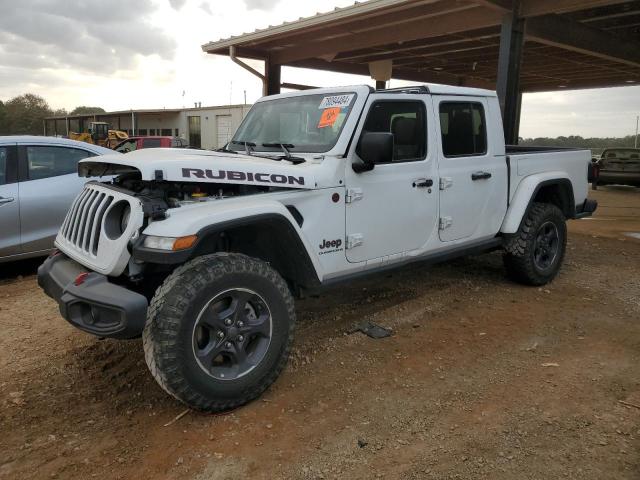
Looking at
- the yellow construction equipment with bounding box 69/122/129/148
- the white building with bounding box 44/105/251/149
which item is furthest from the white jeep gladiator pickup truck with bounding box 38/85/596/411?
the yellow construction equipment with bounding box 69/122/129/148

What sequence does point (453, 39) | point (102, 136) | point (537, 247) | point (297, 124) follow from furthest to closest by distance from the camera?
1. point (102, 136)
2. point (453, 39)
3. point (537, 247)
4. point (297, 124)

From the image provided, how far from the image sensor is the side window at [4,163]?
5.36 metres

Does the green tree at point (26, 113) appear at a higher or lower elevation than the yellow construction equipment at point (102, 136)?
higher

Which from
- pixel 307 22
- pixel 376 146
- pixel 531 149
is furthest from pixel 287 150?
pixel 307 22

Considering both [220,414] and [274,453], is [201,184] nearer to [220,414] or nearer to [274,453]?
[220,414]

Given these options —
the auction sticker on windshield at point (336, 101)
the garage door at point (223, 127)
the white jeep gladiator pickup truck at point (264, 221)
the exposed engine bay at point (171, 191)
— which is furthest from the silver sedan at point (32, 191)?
the garage door at point (223, 127)

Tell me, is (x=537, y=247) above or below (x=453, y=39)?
below

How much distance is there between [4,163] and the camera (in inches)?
213

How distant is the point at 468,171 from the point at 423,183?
668 millimetres

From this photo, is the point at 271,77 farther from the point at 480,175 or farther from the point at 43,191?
the point at 480,175

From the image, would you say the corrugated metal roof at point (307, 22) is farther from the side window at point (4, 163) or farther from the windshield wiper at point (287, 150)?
the side window at point (4, 163)

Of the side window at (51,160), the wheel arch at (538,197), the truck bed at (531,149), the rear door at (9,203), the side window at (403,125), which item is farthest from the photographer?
the truck bed at (531,149)

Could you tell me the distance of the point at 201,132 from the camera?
35781 mm

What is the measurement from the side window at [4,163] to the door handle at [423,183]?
4231 millimetres
